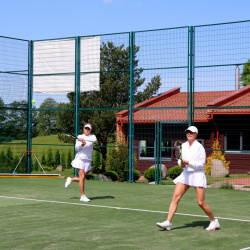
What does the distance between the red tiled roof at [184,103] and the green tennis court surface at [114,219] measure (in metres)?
3.97

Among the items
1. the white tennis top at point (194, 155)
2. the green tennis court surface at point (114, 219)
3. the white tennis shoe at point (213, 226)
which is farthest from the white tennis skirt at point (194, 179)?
the green tennis court surface at point (114, 219)

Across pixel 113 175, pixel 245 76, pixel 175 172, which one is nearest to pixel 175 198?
pixel 113 175

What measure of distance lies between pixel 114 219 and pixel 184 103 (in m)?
9.32

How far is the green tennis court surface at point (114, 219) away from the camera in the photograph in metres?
8.34

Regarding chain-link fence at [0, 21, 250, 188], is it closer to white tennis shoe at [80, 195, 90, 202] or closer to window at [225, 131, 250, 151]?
window at [225, 131, 250, 151]

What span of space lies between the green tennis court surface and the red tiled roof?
156 inches

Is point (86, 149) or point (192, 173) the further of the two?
point (86, 149)

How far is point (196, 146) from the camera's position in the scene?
913cm

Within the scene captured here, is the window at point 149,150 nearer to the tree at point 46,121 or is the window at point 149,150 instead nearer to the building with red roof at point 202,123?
the building with red roof at point 202,123

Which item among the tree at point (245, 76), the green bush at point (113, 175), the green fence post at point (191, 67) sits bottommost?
the green bush at point (113, 175)

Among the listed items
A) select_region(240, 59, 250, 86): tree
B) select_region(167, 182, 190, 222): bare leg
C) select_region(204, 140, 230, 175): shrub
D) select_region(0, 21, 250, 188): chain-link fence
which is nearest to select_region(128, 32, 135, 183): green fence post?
select_region(0, 21, 250, 188): chain-link fence

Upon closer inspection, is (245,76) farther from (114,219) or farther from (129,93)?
(114,219)

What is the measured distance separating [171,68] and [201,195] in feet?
32.8

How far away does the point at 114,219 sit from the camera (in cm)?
1054
